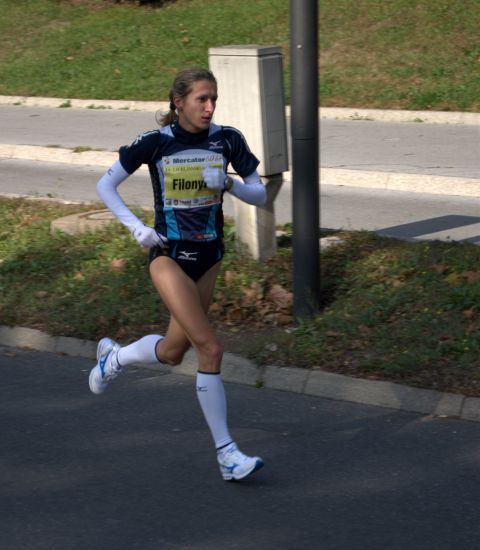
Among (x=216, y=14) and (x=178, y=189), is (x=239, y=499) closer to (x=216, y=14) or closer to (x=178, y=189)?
(x=178, y=189)

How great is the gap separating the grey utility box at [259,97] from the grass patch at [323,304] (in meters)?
0.73

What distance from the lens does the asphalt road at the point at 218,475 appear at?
4602mm

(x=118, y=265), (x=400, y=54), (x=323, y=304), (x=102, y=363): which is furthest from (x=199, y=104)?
(x=400, y=54)

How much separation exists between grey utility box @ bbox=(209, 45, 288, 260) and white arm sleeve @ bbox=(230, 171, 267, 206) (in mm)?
2675

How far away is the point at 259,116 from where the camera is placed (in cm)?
816

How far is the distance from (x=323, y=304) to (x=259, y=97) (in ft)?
5.35

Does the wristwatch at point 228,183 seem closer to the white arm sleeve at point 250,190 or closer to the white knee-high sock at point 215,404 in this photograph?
the white arm sleeve at point 250,190

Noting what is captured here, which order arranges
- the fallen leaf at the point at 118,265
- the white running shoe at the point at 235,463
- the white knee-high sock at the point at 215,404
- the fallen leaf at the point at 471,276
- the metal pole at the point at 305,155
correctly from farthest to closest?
1. the fallen leaf at the point at 118,265
2. the fallen leaf at the point at 471,276
3. the metal pole at the point at 305,155
4. the white knee-high sock at the point at 215,404
5. the white running shoe at the point at 235,463

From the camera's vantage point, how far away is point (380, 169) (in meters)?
12.4

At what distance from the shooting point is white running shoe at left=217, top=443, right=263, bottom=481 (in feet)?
16.7

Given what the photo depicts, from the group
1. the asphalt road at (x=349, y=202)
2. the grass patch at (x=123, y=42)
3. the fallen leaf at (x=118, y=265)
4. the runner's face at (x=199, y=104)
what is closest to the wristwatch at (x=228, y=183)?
the runner's face at (x=199, y=104)

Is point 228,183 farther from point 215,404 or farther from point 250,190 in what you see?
point 215,404

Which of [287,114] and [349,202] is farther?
[287,114]

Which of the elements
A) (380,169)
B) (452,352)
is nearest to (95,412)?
(452,352)
